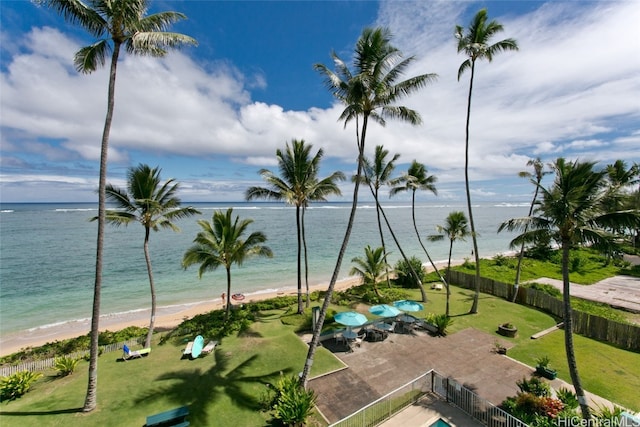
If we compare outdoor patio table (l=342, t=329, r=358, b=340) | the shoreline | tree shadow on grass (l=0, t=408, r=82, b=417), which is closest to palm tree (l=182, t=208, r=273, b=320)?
outdoor patio table (l=342, t=329, r=358, b=340)

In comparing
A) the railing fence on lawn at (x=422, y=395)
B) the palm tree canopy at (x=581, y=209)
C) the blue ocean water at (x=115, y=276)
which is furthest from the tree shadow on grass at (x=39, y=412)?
the palm tree canopy at (x=581, y=209)

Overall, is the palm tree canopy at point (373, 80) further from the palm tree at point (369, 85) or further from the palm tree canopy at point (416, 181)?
the palm tree canopy at point (416, 181)

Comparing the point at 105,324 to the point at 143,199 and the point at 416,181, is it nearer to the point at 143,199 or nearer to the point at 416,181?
the point at 143,199

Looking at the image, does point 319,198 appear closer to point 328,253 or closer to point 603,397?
point 603,397

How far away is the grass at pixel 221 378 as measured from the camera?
341 inches

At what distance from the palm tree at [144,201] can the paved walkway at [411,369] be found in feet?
31.8

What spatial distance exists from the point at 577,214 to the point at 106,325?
27.1m

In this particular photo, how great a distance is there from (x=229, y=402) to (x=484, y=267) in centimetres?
2936

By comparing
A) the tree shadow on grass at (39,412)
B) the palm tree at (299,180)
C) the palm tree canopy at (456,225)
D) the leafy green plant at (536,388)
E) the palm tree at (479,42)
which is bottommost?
the tree shadow on grass at (39,412)

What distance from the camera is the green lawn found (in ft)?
28.4

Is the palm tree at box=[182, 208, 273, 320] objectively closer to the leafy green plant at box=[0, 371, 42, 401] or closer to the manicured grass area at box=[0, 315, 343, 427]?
the manicured grass area at box=[0, 315, 343, 427]

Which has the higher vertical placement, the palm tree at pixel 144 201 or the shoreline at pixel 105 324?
the palm tree at pixel 144 201

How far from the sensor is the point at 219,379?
10.5 meters

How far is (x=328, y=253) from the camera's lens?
4597 cm
